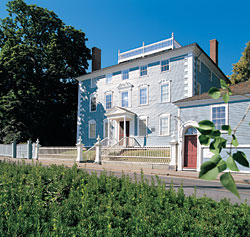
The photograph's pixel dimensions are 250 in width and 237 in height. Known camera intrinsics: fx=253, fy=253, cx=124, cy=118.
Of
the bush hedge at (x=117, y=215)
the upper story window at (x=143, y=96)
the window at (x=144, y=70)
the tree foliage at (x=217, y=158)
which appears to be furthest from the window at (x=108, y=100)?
the tree foliage at (x=217, y=158)

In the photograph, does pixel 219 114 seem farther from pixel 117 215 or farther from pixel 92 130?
pixel 92 130

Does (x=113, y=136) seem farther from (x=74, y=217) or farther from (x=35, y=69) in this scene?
(x=74, y=217)

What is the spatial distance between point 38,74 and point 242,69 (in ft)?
102

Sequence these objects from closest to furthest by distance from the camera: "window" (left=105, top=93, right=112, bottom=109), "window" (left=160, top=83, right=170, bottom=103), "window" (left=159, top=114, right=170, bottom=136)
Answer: "window" (left=159, top=114, right=170, bottom=136)
"window" (left=160, top=83, right=170, bottom=103)
"window" (left=105, top=93, right=112, bottom=109)

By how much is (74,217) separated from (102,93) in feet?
91.8

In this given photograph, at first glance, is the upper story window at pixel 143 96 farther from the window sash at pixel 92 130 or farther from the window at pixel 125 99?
the window sash at pixel 92 130

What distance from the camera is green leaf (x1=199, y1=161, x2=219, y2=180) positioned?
37.8 inches

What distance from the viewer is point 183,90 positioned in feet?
81.0

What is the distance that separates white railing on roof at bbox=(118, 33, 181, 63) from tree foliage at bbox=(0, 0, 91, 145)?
9103 millimetres

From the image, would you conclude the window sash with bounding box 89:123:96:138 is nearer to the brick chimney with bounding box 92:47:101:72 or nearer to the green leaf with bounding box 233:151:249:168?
the brick chimney with bounding box 92:47:101:72

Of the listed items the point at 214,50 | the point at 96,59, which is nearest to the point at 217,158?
the point at 214,50

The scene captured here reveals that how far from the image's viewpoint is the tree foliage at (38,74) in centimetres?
3291

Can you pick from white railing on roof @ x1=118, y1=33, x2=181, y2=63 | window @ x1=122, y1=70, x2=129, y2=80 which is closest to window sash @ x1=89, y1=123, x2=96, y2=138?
window @ x1=122, y1=70, x2=129, y2=80

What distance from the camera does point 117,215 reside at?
425cm
